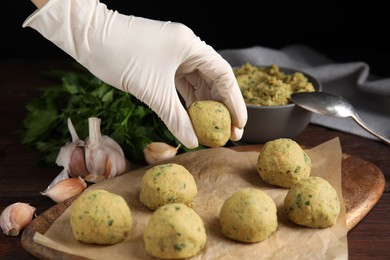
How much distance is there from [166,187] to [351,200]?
633 mm

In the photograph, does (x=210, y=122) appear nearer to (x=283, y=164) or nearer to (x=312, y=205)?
(x=283, y=164)

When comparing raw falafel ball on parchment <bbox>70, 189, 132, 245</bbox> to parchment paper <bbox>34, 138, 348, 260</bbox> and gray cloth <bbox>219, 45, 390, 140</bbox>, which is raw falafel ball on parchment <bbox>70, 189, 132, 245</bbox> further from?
gray cloth <bbox>219, 45, 390, 140</bbox>

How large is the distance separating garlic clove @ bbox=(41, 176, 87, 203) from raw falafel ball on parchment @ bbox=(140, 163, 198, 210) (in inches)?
11.8

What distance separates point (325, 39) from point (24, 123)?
181 centimetres

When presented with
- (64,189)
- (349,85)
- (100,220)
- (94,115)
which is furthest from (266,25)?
(100,220)

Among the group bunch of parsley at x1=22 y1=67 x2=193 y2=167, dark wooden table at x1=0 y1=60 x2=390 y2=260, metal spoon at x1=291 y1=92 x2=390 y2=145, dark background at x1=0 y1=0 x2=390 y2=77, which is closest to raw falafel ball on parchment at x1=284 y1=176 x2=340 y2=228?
dark wooden table at x1=0 y1=60 x2=390 y2=260

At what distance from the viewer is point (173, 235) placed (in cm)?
175

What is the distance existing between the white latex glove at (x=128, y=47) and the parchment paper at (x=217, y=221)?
0.21m

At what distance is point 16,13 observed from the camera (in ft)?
11.4

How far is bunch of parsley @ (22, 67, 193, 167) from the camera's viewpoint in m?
2.50

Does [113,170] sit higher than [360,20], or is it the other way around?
[360,20]

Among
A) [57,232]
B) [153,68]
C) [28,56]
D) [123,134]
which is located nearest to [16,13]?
[28,56]

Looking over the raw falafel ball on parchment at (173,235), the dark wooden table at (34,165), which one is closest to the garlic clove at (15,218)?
the dark wooden table at (34,165)

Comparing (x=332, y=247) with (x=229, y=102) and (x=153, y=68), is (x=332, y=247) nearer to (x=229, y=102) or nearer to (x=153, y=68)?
(x=229, y=102)
